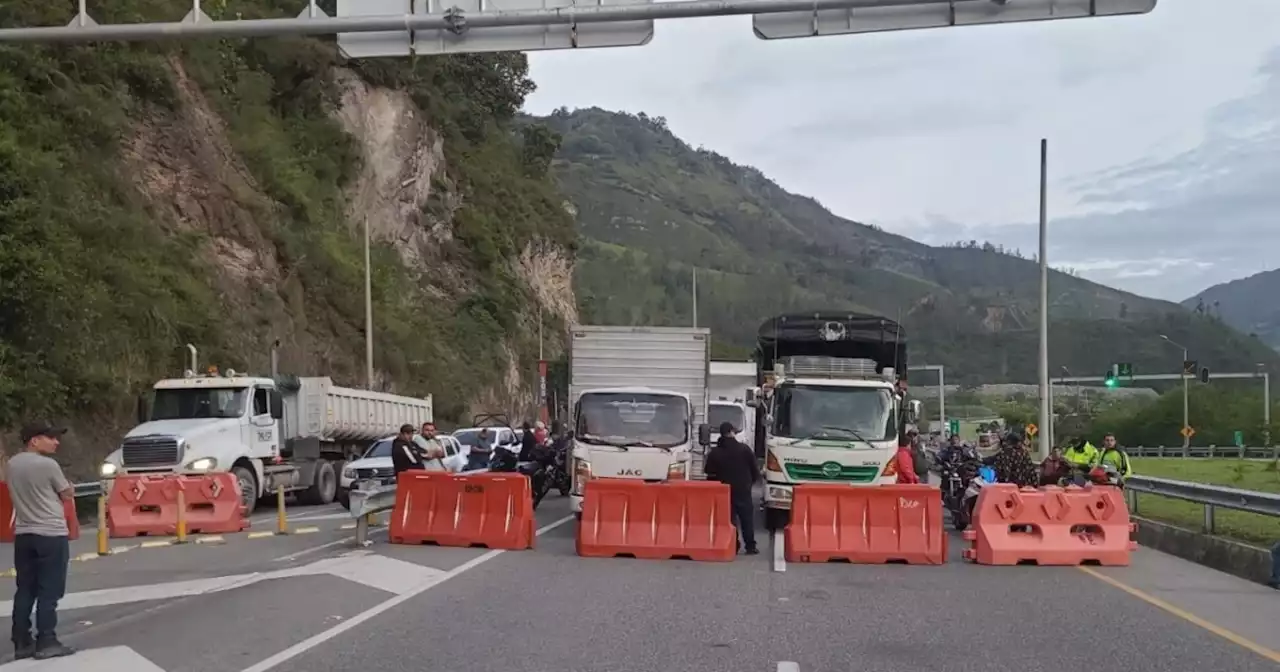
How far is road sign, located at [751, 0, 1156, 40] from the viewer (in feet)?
43.2

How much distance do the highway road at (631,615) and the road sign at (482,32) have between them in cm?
589

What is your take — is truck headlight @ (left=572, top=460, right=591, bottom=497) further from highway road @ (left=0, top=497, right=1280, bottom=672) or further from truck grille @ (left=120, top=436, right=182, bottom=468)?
truck grille @ (left=120, top=436, right=182, bottom=468)

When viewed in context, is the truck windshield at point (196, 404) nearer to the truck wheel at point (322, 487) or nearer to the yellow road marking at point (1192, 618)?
the truck wheel at point (322, 487)

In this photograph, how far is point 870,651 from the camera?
9.26 metres

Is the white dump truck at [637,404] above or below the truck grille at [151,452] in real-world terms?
above

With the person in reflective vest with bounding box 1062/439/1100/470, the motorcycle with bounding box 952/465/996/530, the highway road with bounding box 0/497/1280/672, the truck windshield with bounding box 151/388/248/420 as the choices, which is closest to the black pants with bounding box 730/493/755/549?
the highway road with bounding box 0/497/1280/672

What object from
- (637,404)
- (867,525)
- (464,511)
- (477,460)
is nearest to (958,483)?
(637,404)

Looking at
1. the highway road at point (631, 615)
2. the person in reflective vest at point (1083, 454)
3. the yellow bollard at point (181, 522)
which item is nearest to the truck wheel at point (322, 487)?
the yellow bollard at point (181, 522)

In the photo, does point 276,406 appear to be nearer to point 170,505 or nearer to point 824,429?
point 170,505

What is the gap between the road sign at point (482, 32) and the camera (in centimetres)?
1391

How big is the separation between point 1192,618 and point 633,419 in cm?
912

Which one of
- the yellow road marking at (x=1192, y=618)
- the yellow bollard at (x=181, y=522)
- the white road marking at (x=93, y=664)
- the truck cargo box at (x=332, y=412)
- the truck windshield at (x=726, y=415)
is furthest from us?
the truck windshield at (x=726, y=415)

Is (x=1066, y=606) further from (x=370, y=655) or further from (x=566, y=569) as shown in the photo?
(x=370, y=655)

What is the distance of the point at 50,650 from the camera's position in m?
8.91
